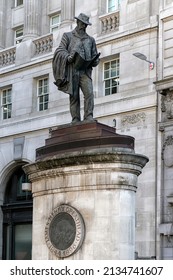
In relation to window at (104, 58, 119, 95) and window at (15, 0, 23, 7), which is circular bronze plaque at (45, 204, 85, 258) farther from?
window at (15, 0, 23, 7)

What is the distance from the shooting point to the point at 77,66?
49.9ft

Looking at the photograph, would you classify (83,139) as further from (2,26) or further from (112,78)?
(2,26)

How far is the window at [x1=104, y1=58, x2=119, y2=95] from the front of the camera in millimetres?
30094

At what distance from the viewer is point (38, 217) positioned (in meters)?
14.8

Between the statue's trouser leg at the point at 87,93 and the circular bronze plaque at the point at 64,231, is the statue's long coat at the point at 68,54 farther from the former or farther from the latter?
the circular bronze plaque at the point at 64,231

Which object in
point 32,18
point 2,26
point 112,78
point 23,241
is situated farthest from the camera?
point 2,26

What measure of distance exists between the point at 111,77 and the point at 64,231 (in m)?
17.1

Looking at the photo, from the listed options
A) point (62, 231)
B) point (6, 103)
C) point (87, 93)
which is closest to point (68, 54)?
point (87, 93)

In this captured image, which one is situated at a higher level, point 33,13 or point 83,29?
point 33,13

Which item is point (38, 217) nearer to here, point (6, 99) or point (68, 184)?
point (68, 184)

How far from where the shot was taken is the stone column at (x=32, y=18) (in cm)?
3494
